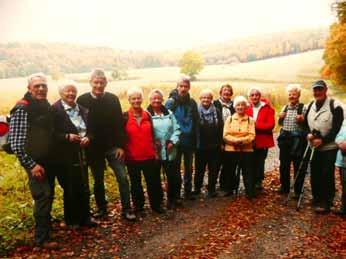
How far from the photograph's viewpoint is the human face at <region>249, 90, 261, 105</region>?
7.54 meters

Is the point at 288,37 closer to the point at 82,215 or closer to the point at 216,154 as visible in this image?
the point at 216,154

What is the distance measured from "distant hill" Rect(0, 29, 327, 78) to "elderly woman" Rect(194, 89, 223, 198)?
10.4 metres

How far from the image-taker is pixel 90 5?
31.4 metres

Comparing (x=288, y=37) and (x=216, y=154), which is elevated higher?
(x=288, y=37)

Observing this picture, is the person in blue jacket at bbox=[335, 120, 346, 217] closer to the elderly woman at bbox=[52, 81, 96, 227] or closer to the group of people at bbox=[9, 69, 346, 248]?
the group of people at bbox=[9, 69, 346, 248]

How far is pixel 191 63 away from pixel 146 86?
767 centimetres

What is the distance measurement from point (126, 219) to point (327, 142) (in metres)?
3.61

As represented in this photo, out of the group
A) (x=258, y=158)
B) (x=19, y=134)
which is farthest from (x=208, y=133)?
(x=19, y=134)

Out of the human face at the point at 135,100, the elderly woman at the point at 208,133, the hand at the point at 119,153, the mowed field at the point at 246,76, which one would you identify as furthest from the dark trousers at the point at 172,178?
the mowed field at the point at 246,76

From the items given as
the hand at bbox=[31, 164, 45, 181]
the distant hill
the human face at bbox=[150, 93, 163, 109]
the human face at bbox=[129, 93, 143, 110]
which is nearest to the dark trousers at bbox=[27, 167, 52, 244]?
the hand at bbox=[31, 164, 45, 181]

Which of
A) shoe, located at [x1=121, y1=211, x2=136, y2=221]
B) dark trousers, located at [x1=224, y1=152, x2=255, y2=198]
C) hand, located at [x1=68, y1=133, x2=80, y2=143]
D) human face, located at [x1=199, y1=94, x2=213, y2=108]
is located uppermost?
human face, located at [x1=199, y1=94, x2=213, y2=108]

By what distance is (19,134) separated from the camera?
4883mm

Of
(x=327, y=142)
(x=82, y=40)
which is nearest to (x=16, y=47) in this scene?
(x=82, y=40)

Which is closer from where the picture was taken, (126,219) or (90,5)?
(126,219)
